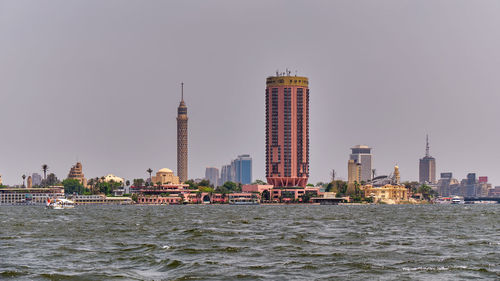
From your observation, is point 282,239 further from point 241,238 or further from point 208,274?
point 208,274

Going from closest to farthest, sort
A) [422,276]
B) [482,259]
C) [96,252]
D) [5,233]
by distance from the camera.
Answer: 1. [422,276]
2. [482,259]
3. [96,252]
4. [5,233]

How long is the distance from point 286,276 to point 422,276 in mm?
10020

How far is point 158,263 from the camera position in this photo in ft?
230

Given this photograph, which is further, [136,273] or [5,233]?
[5,233]

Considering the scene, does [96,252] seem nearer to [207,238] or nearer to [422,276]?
[207,238]

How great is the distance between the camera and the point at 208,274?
6306cm

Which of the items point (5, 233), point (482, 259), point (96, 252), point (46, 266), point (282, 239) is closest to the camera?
point (46, 266)

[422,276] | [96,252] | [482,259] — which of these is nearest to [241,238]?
[96,252]

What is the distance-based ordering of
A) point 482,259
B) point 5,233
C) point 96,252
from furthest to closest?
1. point 5,233
2. point 96,252
3. point 482,259

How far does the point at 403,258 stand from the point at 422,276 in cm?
1156

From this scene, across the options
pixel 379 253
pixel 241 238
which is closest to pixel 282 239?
pixel 241 238

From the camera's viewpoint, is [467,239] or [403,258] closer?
[403,258]

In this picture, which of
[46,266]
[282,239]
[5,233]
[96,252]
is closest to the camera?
[46,266]

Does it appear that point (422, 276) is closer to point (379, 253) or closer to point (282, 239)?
point (379, 253)
